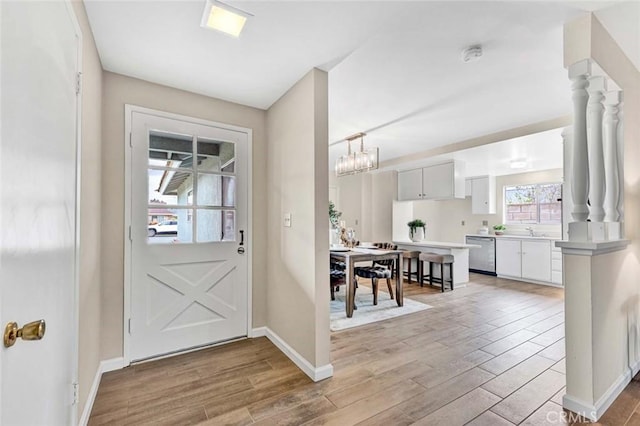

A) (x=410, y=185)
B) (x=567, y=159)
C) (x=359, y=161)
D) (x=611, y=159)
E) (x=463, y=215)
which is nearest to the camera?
(x=611, y=159)

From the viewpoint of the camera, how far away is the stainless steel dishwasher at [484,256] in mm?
6379

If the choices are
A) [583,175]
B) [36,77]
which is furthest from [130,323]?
[583,175]

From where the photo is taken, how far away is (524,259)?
5812mm

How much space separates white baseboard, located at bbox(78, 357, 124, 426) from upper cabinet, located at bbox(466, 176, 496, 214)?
7.03 meters

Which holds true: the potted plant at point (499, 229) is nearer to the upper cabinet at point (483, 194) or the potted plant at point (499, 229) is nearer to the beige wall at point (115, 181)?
the upper cabinet at point (483, 194)

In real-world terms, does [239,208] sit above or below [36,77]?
below

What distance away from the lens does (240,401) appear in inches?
77.3

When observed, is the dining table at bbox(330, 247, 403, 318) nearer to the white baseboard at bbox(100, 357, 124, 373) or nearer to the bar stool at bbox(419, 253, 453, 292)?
the bar stool at bbox(419, 253, 453, 292)

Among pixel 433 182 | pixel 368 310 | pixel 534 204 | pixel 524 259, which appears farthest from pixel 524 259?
pixel 368 310

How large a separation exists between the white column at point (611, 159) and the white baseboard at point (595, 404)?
1.13m

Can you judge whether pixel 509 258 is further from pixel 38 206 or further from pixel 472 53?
pixel 38 206

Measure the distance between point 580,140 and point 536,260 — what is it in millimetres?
4763

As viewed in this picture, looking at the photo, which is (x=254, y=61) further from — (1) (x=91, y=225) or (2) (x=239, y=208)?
(1) (x=91, y=225)

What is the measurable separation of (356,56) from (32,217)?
2.20m
